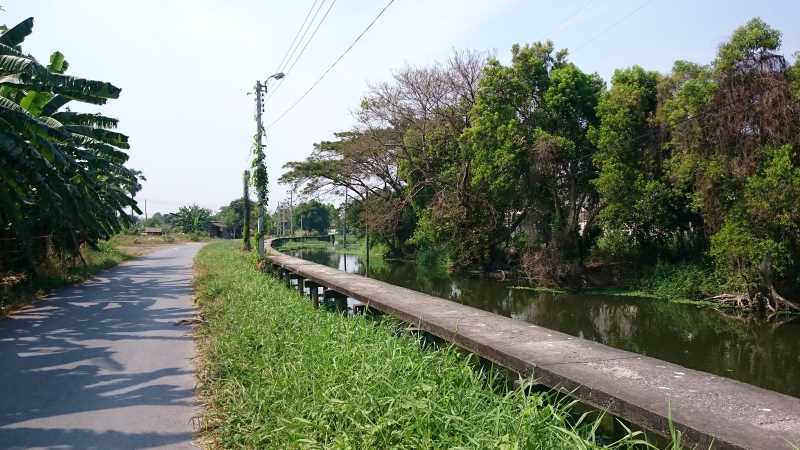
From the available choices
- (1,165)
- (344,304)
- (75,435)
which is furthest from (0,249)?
(75,435)

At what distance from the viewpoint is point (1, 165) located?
9.71 m

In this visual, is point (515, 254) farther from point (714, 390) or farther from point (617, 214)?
point (714, 390)

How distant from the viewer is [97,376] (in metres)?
5.95

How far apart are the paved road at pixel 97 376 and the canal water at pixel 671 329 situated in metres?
8.87

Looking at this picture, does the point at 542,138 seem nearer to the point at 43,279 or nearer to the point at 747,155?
the point at 747,155

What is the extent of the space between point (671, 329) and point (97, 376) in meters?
12.6

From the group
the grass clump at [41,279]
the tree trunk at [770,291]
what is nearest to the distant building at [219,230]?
the grass clump at [41,279]

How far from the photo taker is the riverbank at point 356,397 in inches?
125

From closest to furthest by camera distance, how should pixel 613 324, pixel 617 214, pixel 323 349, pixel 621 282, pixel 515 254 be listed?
1. pixel 323 349
2. pixel 613 324
3. pixel 617 214
4. pixel 621 282
5. pixel 515 254

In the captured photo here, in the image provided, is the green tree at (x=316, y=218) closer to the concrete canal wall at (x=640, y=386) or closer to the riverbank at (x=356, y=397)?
the riverbank at (x=356, y=397)

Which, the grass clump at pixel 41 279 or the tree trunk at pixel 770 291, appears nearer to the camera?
the grass clump at pixel 41 279

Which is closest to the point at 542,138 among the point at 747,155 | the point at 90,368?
the point at 747,155

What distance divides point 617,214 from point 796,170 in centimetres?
592

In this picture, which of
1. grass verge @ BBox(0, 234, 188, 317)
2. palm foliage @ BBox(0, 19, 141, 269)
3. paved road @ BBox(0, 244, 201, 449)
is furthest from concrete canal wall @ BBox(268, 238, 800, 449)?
grass verge @ BBox(0, 234, 188, 317)
